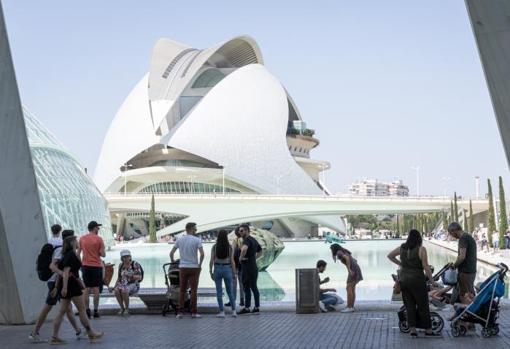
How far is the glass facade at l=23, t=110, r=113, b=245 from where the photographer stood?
108ft

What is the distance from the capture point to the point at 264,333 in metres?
9.77

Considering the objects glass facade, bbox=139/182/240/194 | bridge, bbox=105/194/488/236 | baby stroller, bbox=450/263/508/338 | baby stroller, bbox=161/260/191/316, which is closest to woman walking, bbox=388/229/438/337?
baby stroller, bbox=450/263/508/338

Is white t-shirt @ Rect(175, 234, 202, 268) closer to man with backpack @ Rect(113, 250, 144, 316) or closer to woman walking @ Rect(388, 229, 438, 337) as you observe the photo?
man with backpack @ Rect(113, 250, 144, 316)

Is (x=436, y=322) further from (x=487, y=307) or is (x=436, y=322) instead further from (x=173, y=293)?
(x=173, y=293)

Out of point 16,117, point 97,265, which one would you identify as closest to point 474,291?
point 97,265

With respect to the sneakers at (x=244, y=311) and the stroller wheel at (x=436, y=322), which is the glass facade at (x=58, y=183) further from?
the stroller wheel at (x=436, y=322)

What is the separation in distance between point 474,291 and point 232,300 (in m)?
3.50

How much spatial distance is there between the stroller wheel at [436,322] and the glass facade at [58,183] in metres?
23.3

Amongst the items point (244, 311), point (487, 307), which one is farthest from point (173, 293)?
point (487, 307)

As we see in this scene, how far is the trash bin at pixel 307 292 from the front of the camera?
11875 mm

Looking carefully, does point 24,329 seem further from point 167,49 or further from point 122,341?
point 167,49

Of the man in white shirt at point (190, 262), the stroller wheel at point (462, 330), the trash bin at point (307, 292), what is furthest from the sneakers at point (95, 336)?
the stroller wheel at point (462, 330)

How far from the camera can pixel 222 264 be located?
11.9 meters

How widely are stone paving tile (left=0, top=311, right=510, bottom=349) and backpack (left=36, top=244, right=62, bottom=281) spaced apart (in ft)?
2.23
